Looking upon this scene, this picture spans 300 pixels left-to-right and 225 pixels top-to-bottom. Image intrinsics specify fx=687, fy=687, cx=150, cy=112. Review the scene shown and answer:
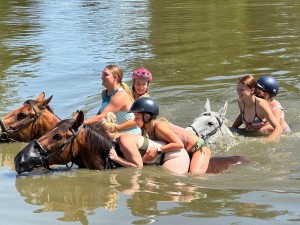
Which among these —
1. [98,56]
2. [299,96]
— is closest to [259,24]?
[98,56]

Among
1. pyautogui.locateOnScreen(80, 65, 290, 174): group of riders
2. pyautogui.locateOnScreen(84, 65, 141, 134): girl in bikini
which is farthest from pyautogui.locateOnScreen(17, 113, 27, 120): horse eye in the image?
pyautogui.locateOnScreen(80, 65, 290, 174): group of riders

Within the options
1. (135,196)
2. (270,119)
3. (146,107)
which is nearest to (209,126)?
(270,119)

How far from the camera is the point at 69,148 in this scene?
773cm

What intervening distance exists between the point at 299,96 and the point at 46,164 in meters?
7.50

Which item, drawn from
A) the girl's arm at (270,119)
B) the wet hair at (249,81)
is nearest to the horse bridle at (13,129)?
the wet hair at (249,81)

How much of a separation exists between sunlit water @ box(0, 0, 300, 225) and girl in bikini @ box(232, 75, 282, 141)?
0.31 metres

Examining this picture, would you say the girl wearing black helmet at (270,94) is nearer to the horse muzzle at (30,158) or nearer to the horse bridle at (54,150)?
the horse bridle at (54,150)

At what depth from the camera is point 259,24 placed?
2650 centimetres

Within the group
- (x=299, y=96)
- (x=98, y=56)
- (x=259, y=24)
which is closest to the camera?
(x=299, y=96)

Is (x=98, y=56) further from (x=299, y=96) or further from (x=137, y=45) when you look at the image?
(x=299, y=96)

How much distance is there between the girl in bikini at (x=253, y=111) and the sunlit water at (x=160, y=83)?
1.01 feet

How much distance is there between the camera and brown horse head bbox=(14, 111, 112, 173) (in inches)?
300

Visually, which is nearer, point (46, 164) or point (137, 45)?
point (46, 164)

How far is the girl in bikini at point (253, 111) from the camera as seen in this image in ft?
34.7
